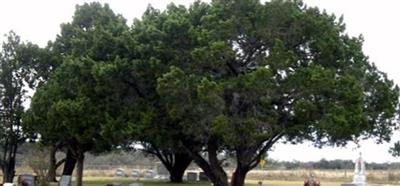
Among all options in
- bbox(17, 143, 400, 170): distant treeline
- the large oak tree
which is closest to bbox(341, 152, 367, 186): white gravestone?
the large oak tree

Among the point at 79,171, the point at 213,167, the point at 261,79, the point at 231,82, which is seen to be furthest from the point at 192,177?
the point at 261,79

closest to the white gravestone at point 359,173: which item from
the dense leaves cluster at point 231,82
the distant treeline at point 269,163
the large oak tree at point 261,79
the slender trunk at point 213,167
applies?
the dense leaves cluster at point 231,82

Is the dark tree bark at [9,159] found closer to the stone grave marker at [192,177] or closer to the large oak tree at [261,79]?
the stone grave marker at [192,177]

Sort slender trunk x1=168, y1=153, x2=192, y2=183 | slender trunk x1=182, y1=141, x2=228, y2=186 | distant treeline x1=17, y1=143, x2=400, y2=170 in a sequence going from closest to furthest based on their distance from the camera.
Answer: slender trunk x1=182, y1=141, x2=228, y2=186, slender trunk x1=168, y1=153, x2=192, y2=183, distant treeline x1=17, y1=143, x2=400, y2=170

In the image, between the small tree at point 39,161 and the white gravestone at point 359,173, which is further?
the small tree at point 39,161

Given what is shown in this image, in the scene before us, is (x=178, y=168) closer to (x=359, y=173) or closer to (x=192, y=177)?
(x=192, y=177)

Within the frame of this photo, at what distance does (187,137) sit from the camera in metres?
35.0

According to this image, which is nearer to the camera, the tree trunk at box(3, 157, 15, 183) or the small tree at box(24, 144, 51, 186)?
the tree trunk at box(3, 157, 15, 183)

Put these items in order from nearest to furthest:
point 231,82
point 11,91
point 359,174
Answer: point 231,82 → point 359,174 → point 11,91

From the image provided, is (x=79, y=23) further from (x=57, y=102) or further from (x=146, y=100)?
(x=146, y=100)

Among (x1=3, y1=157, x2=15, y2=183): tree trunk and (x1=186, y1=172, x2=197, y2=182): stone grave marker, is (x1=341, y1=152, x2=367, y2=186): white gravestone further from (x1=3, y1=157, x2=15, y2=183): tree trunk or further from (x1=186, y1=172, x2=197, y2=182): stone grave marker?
(x1=3, y1=157, x2=15, y2=183): tree trunk

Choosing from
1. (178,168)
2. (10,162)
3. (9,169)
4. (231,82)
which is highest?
(231,82)

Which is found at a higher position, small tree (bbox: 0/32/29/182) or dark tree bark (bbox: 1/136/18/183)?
small tree (bbox: 0/32/29/182)

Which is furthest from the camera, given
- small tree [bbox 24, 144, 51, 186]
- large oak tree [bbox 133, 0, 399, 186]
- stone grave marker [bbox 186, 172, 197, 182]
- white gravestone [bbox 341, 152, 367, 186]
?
stone grave marker [bbox 186, 172, 197, 182]
